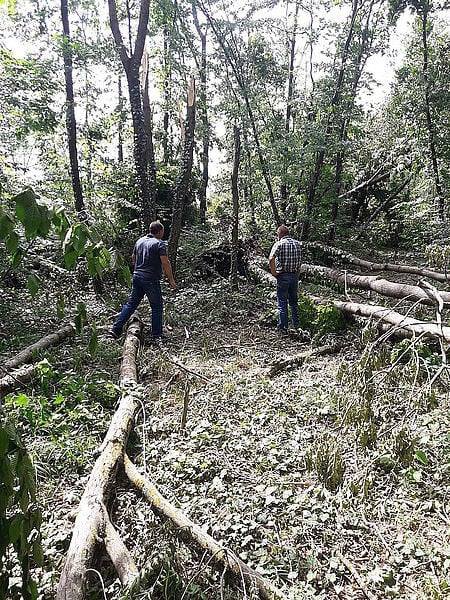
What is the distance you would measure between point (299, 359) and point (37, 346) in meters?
3.95

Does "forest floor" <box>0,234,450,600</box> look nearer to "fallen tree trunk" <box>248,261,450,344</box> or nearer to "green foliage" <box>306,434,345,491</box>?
"green foliage" <box>306,434,345,491</box>

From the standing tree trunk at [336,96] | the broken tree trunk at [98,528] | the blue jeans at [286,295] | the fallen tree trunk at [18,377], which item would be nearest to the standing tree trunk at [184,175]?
the blue jeans at [286,295]

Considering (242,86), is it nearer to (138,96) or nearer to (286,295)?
(138,96)

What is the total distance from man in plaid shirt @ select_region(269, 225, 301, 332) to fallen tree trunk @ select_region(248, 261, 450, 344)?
2.18 ft

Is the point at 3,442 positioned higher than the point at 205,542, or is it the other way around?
the point at 3,442

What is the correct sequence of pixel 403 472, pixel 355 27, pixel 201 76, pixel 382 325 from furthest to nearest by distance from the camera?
pixel 201 76, pixel 355 27, pixel 382 325, pixel 403 472

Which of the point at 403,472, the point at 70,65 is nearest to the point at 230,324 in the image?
the point at 403,472

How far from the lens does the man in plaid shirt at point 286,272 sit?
26.3 feet

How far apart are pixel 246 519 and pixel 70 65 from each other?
38.9 feet

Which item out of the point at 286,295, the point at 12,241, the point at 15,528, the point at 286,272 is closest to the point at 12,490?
the point at 15,528

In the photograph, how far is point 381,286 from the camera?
25.5 feet

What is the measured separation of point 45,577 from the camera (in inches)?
107

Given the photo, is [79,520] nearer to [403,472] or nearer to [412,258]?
[403,472]

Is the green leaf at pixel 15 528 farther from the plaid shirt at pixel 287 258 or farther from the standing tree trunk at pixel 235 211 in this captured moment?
the standing tree trunk at pixel 235 211
